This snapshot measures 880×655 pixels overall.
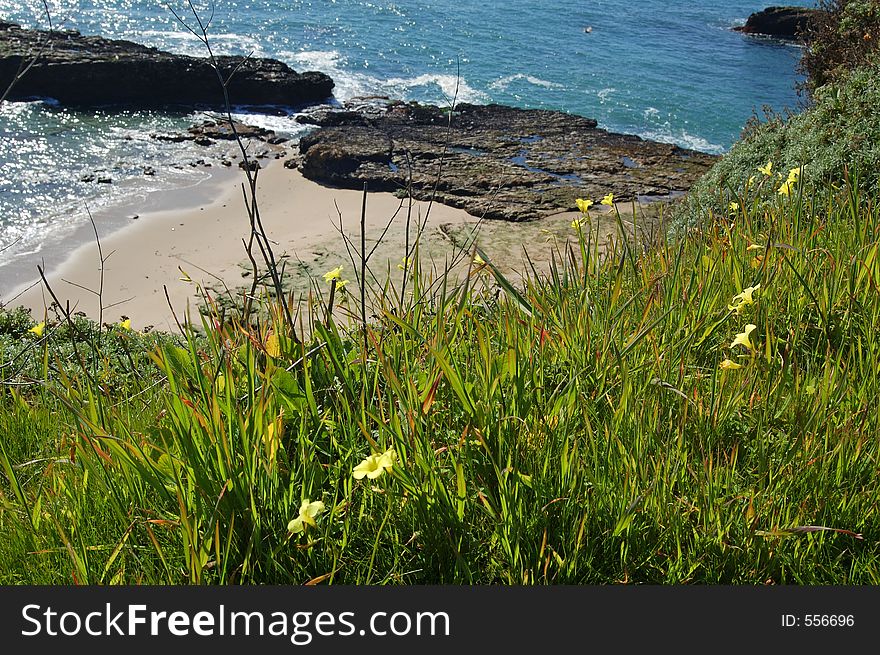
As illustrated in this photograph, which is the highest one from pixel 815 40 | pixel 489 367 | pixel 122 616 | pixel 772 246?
pixel 815 40

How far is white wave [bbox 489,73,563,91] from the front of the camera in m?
27.6

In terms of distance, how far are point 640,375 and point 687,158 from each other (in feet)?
63.1

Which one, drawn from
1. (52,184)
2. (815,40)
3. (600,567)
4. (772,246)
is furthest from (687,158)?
(600,567)

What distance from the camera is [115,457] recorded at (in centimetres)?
192

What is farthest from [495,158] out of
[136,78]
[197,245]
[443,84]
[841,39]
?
[136,78]

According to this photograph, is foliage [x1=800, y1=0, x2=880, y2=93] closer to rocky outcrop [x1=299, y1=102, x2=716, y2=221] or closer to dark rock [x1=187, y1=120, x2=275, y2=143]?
rocky outcrop [x1=299, y1=102, x2=716, y2=221]

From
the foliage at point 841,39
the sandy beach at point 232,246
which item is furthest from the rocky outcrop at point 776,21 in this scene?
the foliage at point 841,39

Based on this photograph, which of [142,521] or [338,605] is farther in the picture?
[142,521]

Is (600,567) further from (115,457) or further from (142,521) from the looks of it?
(115,457)

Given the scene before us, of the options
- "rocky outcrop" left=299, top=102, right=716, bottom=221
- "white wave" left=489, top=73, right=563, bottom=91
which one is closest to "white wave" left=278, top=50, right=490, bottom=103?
"white wave" left=489, top=73, right=563, bottom=91

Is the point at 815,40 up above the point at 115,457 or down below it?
above

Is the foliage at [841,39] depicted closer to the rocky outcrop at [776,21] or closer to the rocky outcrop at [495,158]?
the rocky outcrop at [495,158]

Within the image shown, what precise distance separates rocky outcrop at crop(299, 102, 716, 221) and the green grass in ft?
41.8

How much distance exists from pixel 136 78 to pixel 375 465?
2491 centimetres
